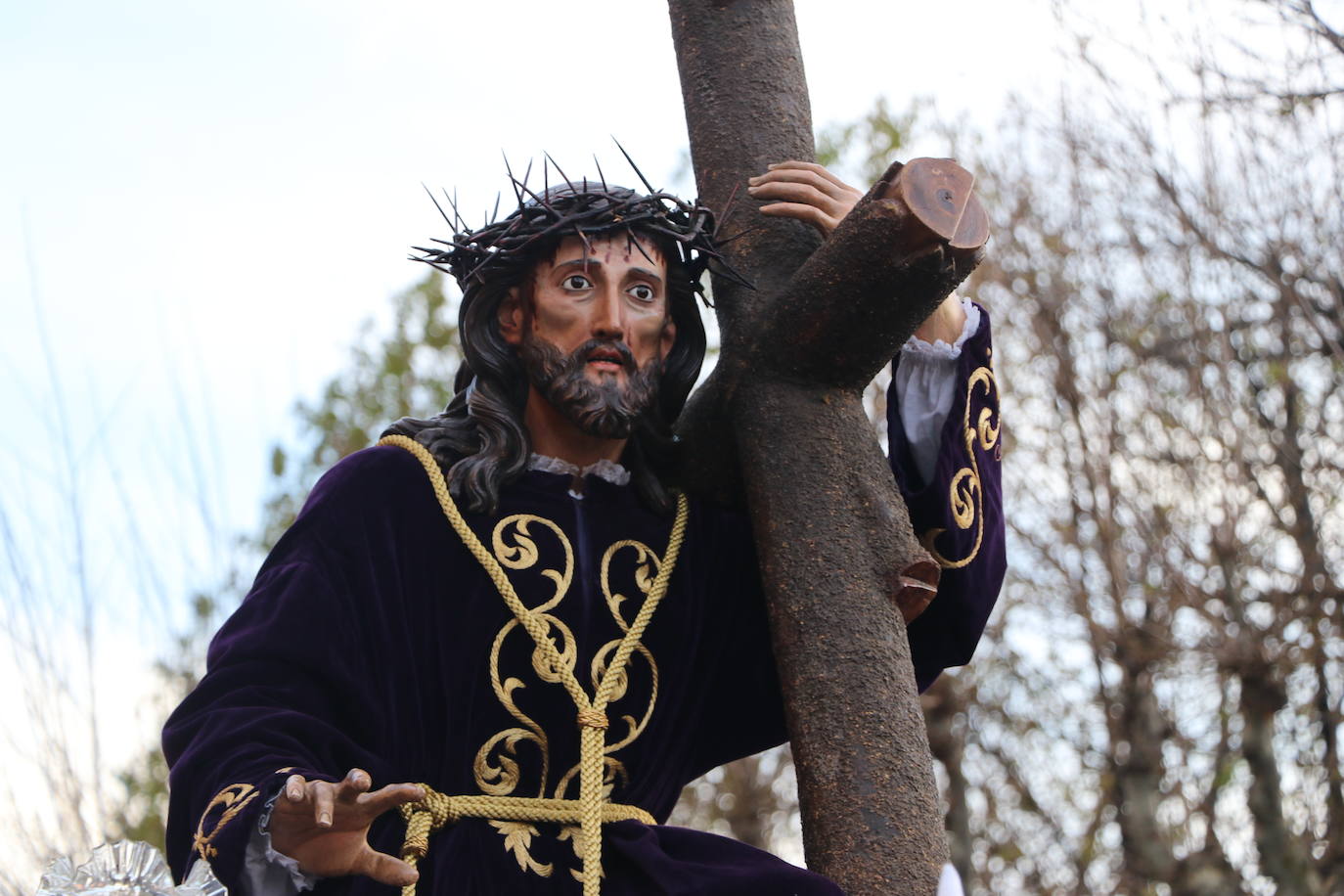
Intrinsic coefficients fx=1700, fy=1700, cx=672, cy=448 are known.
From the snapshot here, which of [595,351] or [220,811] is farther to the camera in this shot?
[595,351]

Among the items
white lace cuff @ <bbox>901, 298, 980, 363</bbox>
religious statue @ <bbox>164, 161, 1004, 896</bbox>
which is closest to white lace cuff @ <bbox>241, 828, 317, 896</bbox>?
religious statue @ <bbox>164, 161, 1004, 896</bbox>

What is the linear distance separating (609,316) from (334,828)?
1.09 meters

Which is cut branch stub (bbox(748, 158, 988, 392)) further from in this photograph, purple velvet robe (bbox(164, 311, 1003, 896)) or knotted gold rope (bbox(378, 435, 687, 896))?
knotted gold rope (bbox(378, 435, 687, 896))

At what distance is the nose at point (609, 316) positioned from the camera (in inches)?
124

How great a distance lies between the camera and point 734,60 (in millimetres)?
3486

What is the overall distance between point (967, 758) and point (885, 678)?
9.58 metres

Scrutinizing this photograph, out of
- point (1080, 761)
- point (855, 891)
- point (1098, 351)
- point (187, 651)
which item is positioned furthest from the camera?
point (1080, 761)

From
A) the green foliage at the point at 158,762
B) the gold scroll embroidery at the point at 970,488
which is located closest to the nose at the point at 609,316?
the gold scroll embroidery at the point at 970,488

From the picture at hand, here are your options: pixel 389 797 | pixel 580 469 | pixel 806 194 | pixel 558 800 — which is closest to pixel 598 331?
pixel 580 469

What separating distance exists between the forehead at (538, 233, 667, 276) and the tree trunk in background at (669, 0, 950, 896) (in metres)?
0.20

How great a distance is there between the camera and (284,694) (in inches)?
113

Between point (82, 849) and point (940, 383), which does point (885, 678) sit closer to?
point (940, 383)

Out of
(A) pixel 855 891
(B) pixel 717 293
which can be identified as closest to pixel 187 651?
(B) pixel 717 293

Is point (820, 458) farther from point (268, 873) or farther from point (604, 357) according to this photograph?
point (268, 873)
